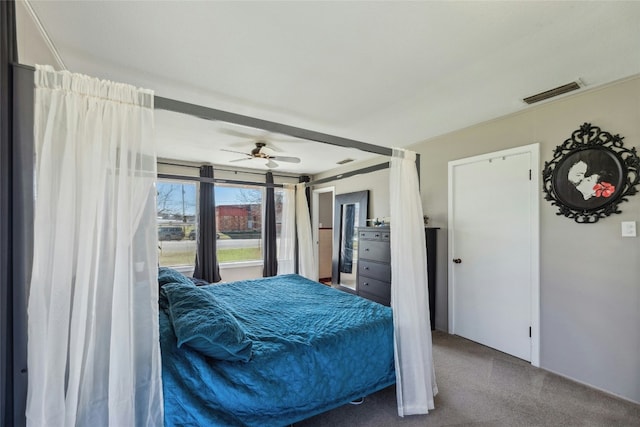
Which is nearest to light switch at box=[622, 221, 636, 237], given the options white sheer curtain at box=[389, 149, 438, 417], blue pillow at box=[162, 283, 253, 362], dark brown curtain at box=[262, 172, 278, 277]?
white sheer curtain at box=[389, 149, 438, 417]

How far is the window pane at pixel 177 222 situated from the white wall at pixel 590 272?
4.92 m

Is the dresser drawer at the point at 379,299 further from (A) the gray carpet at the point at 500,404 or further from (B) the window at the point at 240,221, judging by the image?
(B) the window at the point at 240,221

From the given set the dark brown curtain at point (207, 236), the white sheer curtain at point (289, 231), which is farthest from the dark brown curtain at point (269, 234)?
the white sheer curtain at point (289, 231)

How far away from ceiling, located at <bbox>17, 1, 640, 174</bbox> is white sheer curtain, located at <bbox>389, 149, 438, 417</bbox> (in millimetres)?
704

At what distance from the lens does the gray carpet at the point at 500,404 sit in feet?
6.20

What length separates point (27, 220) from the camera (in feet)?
3.42

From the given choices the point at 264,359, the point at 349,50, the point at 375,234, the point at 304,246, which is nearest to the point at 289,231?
the point at 304,246

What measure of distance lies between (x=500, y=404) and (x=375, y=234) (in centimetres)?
222

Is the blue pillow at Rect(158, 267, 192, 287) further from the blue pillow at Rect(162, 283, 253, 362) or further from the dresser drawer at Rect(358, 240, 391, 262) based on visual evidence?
the dresser drawer at Rect(358, 240, 391, 262)

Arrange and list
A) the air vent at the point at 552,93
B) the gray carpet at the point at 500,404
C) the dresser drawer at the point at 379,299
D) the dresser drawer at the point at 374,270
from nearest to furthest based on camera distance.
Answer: the gray carpet at the point at 500,404, the air vent at the point at 552,93, the dresser drawer at the point at 379,299, the dresser drawer at the point at 374,270

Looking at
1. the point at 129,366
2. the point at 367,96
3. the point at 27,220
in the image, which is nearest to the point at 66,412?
the point at 129,366

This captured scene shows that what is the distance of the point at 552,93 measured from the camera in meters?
2.32

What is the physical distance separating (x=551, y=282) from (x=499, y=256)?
19.5 inches

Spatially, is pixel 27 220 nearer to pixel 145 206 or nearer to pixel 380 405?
pixel 145 206
